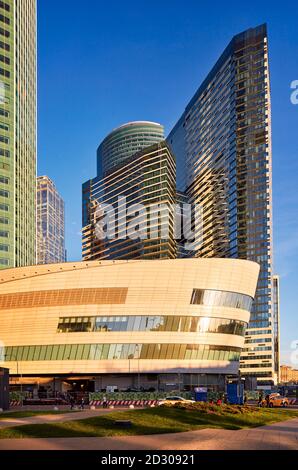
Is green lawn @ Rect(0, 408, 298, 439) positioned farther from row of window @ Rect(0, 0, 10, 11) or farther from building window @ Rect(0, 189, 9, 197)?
row of window @ Rect(0, 0, 10, 11)

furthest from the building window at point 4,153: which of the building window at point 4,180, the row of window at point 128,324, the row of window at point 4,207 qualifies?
the row of window at point 128,324

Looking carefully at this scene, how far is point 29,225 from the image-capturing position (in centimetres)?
19325

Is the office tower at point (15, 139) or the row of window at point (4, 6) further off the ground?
the row of window at point (4, 6)

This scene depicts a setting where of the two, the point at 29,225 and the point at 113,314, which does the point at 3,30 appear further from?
the point at 113,314

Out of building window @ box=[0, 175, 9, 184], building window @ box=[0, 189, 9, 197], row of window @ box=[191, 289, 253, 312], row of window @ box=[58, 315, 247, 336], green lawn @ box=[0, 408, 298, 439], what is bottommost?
green lawn @ box=[0, 408, 298, 439]

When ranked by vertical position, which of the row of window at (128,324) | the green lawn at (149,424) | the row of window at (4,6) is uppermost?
the row of window at (4,6)

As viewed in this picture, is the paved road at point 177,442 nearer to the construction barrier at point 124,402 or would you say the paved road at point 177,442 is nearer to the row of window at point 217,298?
the construction barrier at point 124,402

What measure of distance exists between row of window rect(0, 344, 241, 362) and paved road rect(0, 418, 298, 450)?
58649 mm

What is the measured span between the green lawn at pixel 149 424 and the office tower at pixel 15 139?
433 feet

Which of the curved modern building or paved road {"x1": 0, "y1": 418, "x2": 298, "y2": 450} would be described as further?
the curved modern building

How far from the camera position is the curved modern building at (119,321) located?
3568 inches

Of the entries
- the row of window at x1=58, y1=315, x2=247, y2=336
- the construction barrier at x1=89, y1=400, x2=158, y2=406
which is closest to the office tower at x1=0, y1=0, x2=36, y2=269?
the row of window at x1=58, y1=315, x2=247, y2=336

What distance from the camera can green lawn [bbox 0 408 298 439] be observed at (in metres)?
31.1
